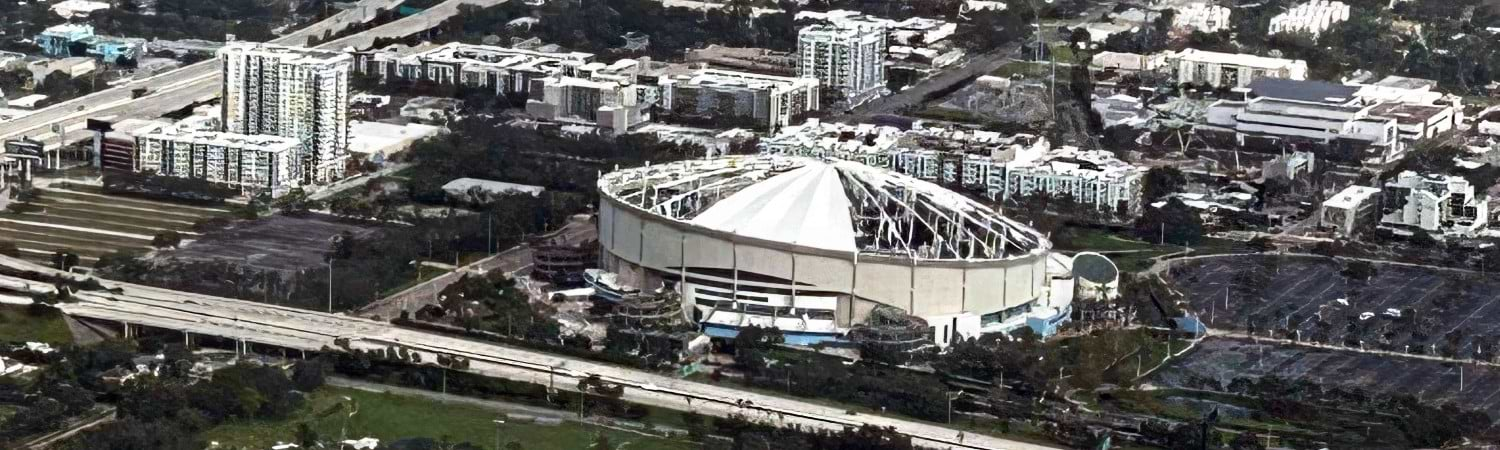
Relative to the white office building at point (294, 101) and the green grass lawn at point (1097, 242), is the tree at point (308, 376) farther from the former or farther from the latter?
the green grass lawn at point (1097, 242)

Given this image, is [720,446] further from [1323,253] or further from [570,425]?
[1323,253]

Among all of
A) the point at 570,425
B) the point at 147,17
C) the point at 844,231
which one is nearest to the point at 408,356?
the point at 570,425

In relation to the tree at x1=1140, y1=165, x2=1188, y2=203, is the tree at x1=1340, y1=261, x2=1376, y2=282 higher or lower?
lower

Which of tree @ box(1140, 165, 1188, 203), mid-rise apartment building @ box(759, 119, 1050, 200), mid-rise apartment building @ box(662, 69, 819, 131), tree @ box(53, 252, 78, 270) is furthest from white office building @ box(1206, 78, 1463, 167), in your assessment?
tree @ box(53, 252, 78, 270)

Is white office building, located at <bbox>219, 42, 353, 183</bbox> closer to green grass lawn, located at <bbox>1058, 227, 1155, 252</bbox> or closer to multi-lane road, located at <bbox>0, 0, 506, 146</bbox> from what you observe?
multi-lane road, located at <bbox>0, 0, 506, 146</bbox>

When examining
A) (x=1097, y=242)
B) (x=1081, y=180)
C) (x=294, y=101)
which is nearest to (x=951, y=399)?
(x=1097, y=242)
